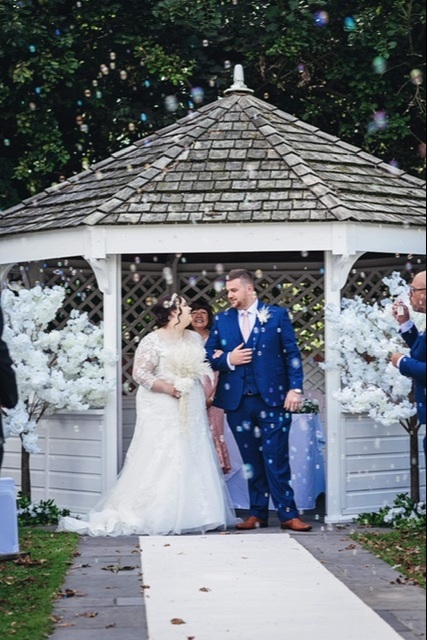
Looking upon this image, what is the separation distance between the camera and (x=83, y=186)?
12547mm

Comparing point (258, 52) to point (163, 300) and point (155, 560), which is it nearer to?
point (163, 300)

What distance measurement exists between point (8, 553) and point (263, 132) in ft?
16.9

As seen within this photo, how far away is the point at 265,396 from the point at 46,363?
83.3 inches

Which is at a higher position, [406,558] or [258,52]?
[258,52]

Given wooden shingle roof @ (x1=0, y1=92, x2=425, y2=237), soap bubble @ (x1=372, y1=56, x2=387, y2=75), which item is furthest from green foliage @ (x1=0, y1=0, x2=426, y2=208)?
wooden shingle roof @ (x1=0, y1=92, x2=425, y2=237)

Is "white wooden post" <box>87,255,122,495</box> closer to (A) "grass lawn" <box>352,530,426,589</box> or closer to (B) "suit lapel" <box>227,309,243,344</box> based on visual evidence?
(B) "suit lapel" <box>227,309,243,344</box>

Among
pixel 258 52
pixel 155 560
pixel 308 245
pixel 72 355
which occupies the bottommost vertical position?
pixel 155 560

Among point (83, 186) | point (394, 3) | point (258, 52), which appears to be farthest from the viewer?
point (258, 52)

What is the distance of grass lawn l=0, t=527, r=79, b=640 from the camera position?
6305 millimetres

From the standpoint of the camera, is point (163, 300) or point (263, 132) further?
point (263, 132)

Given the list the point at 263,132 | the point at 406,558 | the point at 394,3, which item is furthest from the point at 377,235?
the point at 394,3

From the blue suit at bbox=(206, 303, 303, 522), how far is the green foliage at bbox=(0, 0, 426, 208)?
20.4ft

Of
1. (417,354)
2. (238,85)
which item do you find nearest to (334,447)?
(238,85)

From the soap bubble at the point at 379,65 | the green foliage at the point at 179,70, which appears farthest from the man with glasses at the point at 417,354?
the soap bubble at the point at 379,65
